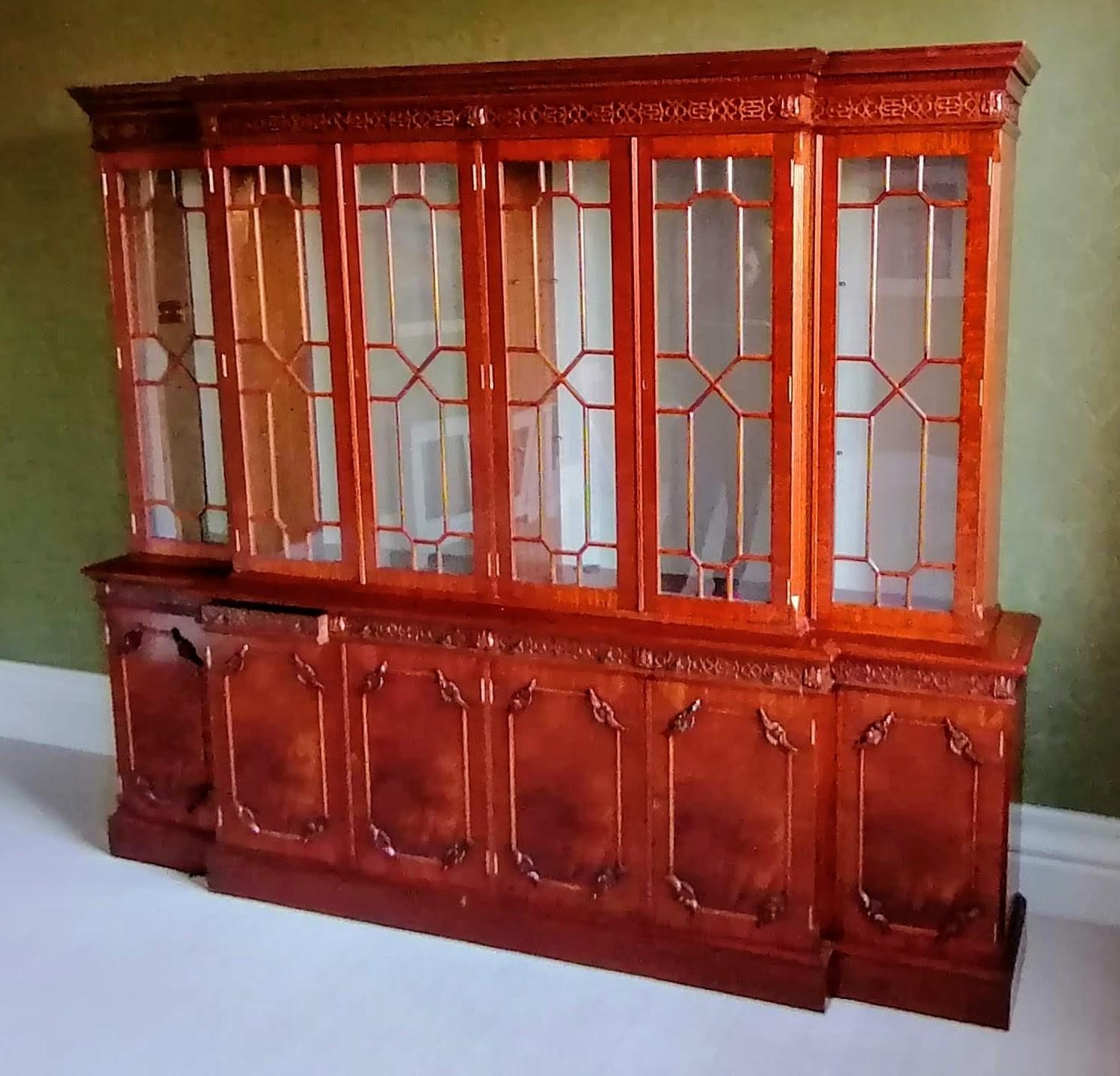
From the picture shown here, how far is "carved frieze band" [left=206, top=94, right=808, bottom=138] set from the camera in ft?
8.63

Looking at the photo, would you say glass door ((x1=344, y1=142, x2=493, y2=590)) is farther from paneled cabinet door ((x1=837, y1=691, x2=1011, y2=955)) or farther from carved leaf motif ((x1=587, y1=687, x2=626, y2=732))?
paneled cabinet door ((x1=837, y1=691, x2=1011, y2=955))

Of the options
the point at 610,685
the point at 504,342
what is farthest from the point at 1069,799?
the point at 504,342

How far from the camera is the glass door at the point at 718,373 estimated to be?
270cm

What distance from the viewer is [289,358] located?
317 centimetres

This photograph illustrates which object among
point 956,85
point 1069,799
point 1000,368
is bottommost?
point 1069,799

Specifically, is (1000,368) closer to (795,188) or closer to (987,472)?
(987,472)

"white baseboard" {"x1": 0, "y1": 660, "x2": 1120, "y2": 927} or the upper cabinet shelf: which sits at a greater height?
the upper cabinet shelf

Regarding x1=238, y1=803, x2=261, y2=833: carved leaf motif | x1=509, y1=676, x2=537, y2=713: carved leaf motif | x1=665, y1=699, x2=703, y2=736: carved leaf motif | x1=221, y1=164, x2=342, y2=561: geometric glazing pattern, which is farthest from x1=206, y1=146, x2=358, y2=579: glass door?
x1=665, y1=699, x2=703, y2=736: carved leaf motif

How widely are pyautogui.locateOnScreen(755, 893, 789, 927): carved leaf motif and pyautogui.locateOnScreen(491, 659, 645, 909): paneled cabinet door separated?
27 cm

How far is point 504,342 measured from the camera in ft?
9.64

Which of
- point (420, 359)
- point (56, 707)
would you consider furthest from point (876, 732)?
point (56, 707)

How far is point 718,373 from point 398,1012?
1519 millimetres

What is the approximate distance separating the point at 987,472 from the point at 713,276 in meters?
0.68

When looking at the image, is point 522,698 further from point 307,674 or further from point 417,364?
point 417,364
